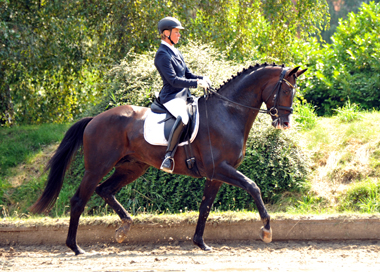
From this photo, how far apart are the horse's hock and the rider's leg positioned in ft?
4.38

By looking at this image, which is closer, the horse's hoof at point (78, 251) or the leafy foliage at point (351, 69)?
the horse's hoof at point (78, 251)

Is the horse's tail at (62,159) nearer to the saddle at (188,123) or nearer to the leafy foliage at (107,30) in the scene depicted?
the saddle at (188,123)

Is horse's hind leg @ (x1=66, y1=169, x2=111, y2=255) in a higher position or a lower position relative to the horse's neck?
lower

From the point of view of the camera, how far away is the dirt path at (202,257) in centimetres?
461

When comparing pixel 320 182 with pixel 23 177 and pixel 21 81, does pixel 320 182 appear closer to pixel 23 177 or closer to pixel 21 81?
pixel 23 177

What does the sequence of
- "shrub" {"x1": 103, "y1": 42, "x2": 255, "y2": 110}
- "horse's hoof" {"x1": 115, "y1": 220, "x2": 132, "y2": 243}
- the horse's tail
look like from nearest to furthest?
1. "horse's hoof" {"x1": 115, "y1": 220, "x2": 132, "y2": 243}
2. the horse's tail
3. "shrub" {"x1": 103, "y1": 42, "x2": 255, "y2": 110}

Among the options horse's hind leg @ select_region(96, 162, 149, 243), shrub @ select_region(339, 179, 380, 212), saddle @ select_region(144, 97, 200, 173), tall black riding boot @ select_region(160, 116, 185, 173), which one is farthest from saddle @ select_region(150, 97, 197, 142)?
shrub @ select_region(339, 179, 380, 212)

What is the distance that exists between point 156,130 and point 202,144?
64 cm

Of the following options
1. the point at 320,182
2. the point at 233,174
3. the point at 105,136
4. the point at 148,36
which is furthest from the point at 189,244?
the point at 148,36

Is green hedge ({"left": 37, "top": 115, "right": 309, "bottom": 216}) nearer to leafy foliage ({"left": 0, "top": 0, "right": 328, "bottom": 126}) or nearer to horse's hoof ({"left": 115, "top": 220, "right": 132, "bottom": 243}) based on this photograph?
horse's hoof ({"left": 115, "top": 220, "right": 132, "bottom": 243})

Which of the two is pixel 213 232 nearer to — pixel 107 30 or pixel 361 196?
pixel 361 196

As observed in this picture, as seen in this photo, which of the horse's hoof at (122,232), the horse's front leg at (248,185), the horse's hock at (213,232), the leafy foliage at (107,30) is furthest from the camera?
the leafy foliage at (107,30)

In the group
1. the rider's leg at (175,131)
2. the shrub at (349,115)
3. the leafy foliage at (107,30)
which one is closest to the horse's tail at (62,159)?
the rider's leg at (175,131)

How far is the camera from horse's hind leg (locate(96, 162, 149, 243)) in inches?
231
